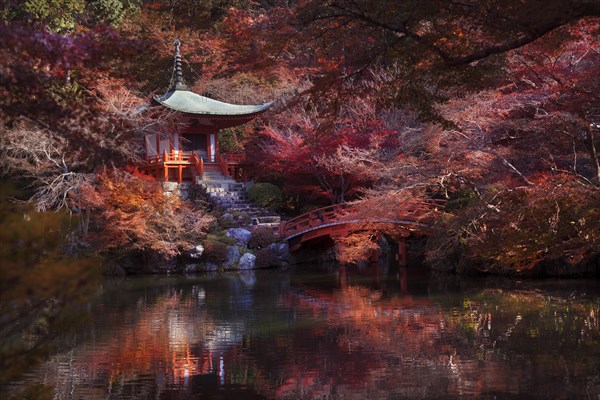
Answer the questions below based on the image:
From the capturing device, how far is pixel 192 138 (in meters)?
28.6

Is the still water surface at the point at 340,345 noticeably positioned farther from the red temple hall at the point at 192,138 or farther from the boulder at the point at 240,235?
the red temple hall at the point at 192,138

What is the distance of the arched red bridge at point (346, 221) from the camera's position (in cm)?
1994

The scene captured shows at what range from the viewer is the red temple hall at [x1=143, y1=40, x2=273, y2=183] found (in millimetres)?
26594

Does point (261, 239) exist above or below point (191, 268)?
above

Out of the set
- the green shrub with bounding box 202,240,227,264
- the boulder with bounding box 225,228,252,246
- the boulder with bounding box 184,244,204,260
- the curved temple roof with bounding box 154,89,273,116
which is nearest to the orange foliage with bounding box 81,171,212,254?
the boulder with bounding box 184,244,204,260

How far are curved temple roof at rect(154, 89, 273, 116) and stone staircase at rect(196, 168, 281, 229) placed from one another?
2348 millimetres

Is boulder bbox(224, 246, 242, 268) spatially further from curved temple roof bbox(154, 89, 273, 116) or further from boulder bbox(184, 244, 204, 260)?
curved temple roof bbox(154, 89, 273, 116)

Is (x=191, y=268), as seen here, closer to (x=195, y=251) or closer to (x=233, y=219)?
(x=195, y=251)

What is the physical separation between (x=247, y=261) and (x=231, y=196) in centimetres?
392

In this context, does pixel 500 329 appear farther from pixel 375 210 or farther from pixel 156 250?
pixel 156 250

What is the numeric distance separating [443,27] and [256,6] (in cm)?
2832

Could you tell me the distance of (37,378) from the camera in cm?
830

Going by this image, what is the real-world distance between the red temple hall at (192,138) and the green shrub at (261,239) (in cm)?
464

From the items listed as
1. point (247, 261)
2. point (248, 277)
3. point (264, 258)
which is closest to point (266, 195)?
point (264, 258)
